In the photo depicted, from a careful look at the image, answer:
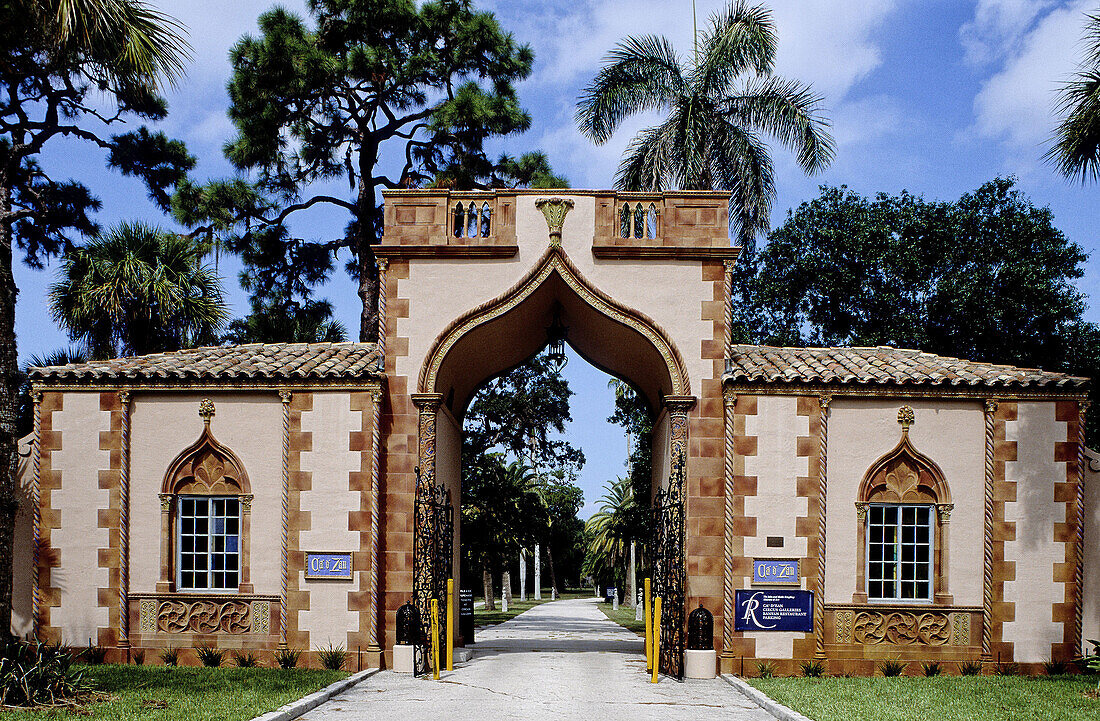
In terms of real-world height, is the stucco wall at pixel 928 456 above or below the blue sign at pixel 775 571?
above

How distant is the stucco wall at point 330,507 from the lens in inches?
601

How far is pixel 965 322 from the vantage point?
30.0m

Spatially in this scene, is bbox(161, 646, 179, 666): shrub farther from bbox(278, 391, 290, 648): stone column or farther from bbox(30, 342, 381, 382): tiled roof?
bbox(30, 342, 381, 382): tiled roof

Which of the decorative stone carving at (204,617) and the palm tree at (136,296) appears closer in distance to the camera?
the decorative stone carving at (204,617)

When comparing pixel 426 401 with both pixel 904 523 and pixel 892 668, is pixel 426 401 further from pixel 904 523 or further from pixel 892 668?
pixel 892 668

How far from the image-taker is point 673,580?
1514 centimetres

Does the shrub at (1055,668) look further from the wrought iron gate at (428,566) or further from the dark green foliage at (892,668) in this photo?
the wrought iron gate at (428,566)

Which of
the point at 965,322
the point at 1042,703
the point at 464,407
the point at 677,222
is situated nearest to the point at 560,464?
the point at 965,322

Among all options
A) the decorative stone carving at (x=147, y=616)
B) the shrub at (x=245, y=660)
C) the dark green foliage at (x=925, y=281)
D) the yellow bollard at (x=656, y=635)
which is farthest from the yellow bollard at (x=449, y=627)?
the dark green foliage at (x=925, y=281)

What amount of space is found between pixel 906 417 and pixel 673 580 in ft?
14.3

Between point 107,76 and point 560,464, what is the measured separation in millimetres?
29200

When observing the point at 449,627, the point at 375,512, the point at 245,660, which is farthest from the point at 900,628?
the point at 245,660

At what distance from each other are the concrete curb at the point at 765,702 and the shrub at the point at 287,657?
6.25 meters

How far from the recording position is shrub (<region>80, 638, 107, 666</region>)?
15.2m
